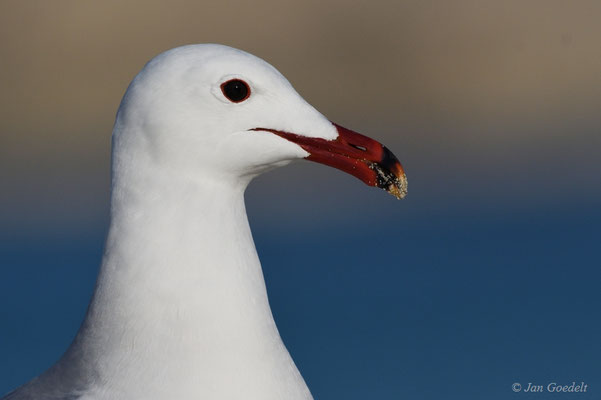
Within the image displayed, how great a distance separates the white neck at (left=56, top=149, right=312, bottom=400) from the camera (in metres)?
2.27

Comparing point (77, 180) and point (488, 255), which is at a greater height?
point (77, 180)

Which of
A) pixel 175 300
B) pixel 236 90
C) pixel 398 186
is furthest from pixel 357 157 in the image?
pixel 175 300

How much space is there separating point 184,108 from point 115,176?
203 millimetres

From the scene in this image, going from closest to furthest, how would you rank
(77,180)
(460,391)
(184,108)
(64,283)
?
(184,108)
(460,391)
(64,283)
(77,180)

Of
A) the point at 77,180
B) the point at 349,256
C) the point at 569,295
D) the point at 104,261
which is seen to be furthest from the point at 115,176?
the point at 77,180

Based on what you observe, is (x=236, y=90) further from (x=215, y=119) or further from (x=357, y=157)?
(x=357, y=157)

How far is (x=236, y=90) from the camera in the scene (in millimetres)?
2283

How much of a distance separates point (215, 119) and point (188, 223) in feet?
0.70

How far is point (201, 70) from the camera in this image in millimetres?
2277

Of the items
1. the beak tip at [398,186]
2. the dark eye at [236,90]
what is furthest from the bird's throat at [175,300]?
the beak tip at [398,186]

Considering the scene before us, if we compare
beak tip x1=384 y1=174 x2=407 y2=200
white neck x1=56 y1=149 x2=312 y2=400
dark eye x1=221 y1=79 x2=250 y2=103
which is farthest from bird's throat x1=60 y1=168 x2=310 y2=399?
beak tip x1=384 y1=174 x2=407 y2=200

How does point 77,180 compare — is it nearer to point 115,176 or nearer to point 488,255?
point 488,255

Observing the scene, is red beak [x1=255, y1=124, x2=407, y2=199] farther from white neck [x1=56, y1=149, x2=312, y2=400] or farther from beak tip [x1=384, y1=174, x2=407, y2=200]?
white neck [x1=56, y1=149, x2=312, y2=400]

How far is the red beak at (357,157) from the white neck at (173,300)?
18 cm
